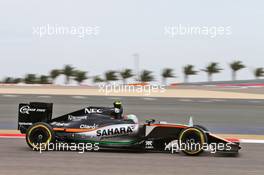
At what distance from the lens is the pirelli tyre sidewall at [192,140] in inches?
340

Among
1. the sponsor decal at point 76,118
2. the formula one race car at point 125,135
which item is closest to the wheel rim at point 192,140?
the formula one race car at point 125,135

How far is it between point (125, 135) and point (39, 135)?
5.09 feet

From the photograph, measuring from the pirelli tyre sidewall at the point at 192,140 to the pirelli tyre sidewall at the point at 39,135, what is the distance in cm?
234

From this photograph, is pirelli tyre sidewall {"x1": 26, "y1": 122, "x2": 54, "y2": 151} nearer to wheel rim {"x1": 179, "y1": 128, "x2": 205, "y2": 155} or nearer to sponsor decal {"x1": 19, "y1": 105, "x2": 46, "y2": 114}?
sponsor decal {"x1": 19, "y1": 105, "x2": 46, "y2": 114}

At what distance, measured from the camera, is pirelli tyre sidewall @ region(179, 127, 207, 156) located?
864 centimetres

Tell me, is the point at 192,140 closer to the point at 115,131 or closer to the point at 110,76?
the point at 115,131

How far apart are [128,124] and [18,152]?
2.01 m

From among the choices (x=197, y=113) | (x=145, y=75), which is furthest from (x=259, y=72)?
(x=197, y=113)

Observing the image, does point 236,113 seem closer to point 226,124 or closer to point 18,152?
point 226,124

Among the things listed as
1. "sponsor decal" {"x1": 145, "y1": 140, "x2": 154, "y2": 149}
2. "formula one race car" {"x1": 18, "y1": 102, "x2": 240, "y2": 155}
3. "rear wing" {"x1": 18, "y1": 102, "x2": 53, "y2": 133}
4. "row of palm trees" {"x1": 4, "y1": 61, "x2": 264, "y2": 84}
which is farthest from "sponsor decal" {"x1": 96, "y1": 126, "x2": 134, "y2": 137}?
"row of palm trees" {"x1": 4, "y1": 61, "x2": 264, "y2": 84}

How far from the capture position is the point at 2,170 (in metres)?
7.14

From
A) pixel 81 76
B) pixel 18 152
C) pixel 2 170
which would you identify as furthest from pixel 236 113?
pixel 81 76

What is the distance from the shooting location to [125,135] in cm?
894

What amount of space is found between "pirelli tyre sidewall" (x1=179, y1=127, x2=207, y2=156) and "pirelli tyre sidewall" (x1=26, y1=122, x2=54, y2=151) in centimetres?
234
